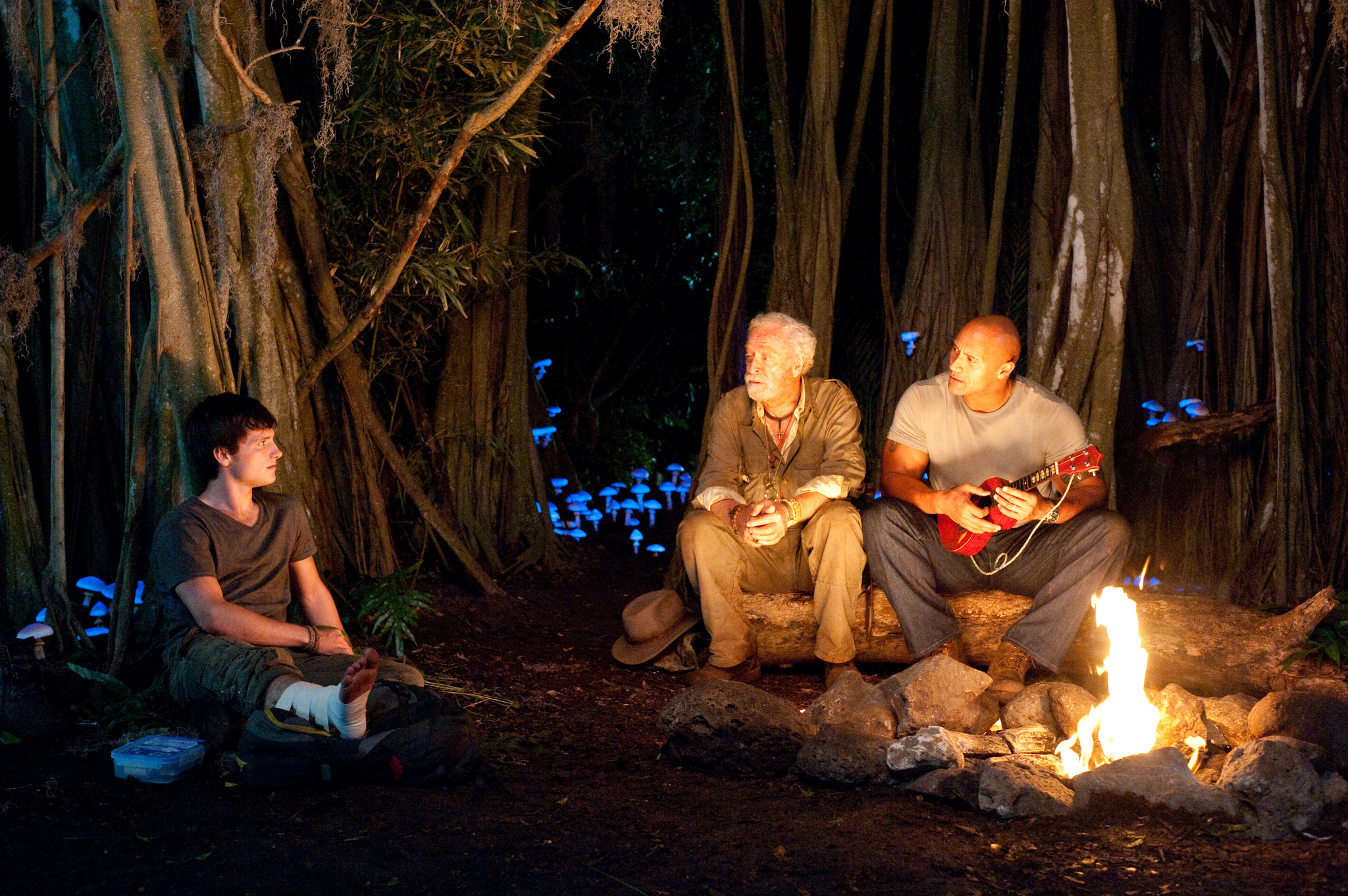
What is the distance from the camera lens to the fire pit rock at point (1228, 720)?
3400 millimetres

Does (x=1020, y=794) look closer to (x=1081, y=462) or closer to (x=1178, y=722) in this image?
(x=1178, y=722)

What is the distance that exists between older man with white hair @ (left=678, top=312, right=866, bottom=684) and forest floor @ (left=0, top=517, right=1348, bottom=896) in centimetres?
102

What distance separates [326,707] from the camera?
2.97 meters

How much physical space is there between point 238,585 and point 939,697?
2263 millimetres

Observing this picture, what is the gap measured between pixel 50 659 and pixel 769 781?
105 inches

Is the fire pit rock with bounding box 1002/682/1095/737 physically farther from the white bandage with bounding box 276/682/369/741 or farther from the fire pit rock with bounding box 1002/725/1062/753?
the white bandage with bounding box 276/682/369/741

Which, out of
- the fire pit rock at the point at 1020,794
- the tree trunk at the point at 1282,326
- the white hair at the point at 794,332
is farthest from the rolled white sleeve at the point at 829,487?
the tree trunk at the point at 1282,326

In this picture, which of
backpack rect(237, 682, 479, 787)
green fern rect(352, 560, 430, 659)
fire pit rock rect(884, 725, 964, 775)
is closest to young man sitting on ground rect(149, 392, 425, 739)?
backpack rect(237, 682, 479, 787)

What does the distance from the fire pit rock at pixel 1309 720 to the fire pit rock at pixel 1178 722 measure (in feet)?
0.55

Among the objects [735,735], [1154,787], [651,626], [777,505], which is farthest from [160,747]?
[1154,787]

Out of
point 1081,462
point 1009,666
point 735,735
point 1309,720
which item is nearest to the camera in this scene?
point 1309,720

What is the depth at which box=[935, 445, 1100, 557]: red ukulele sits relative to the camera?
3.78 metres

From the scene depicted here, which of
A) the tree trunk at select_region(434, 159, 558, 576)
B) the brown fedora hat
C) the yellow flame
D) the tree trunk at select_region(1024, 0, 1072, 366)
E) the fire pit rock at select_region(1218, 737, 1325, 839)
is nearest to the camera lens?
the fire pit rock at select_region(1218, 737, 1325, 839)

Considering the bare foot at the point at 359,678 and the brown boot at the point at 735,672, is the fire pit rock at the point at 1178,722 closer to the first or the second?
the brown boot at the point at 735,672
